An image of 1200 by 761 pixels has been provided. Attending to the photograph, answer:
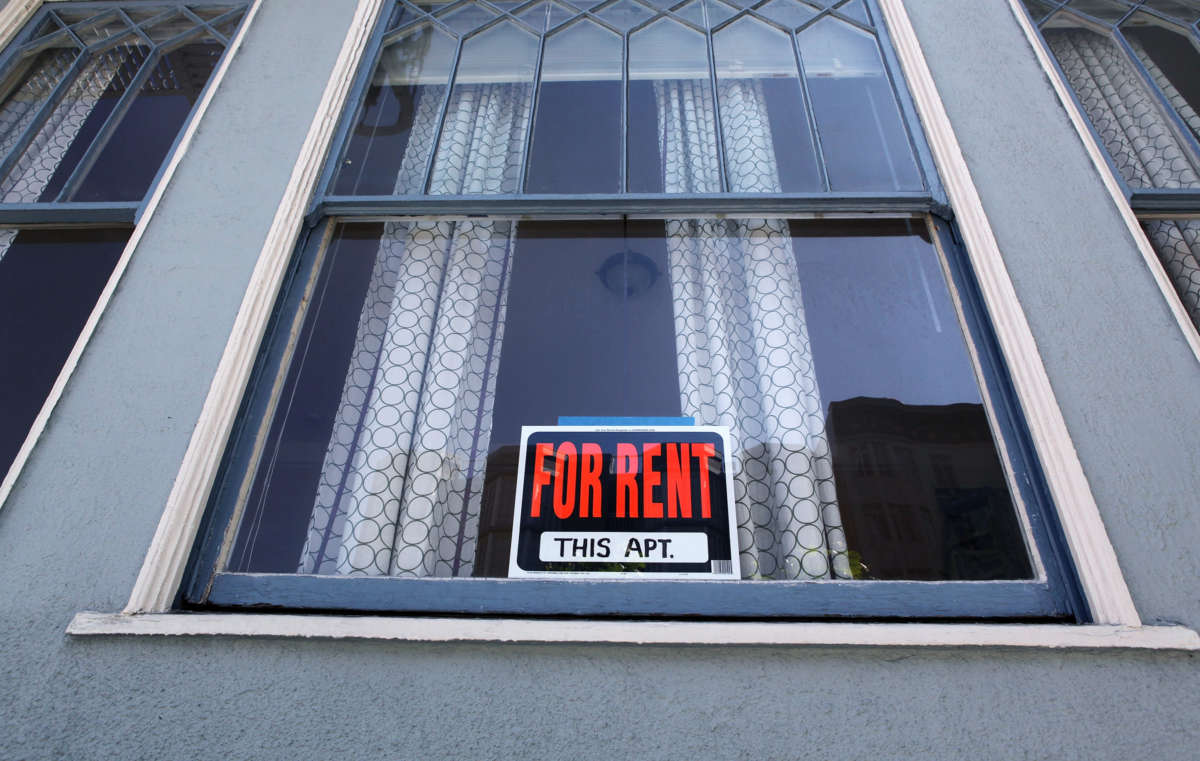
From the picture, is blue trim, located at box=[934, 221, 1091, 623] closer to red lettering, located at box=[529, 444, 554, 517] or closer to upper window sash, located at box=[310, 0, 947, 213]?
upper window sash, located at box=[310, 0, 947, 213]

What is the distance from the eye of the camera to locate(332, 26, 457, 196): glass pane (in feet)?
8.45

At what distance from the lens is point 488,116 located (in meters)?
2.83

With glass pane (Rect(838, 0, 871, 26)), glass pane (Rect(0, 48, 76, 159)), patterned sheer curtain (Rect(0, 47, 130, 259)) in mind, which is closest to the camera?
patterned sheer curtain (Rect(0, 47, 130, 259))

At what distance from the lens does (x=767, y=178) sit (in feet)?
8.46

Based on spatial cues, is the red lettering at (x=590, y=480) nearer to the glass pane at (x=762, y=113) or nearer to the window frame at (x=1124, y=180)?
the glass pane at (x=762, y=113)

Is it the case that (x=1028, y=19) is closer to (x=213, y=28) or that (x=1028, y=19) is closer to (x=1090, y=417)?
(x=1090, y=417)

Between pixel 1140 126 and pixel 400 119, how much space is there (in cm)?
292

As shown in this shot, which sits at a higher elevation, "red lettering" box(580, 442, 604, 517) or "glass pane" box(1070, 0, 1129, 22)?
"glass pane" box(1070, 0, 1129, 22)

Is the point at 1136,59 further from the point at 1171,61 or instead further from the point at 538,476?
the point at 538,476

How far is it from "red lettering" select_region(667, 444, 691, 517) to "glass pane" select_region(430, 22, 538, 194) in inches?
48.2

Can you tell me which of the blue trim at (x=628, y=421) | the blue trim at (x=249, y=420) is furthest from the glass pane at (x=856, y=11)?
the blue trim at (x=249, y=420)

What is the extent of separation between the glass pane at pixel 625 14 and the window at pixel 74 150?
162 centimetres

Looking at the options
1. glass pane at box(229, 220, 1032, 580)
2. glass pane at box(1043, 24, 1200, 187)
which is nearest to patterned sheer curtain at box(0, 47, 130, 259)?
glass pane at box(229, 220, 1032, 580)

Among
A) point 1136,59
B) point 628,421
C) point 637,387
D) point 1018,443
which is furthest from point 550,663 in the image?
point 1136,59
